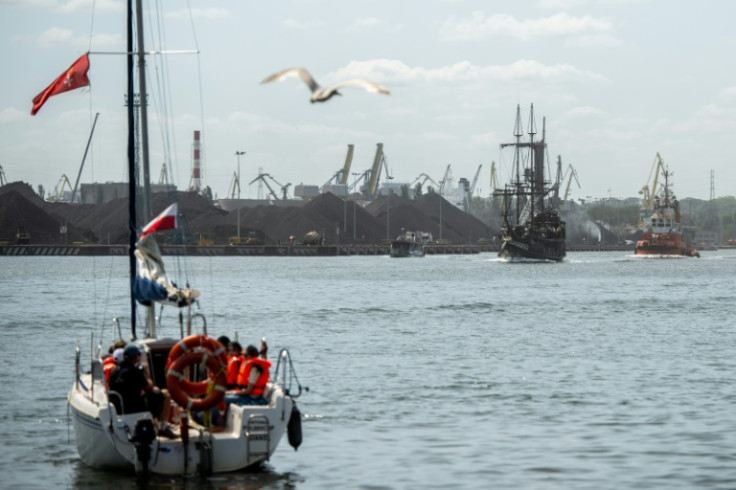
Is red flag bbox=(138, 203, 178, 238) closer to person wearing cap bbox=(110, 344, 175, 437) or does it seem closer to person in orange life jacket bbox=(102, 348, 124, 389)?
person in orange life jacket bbox=(102, 348, 124, 389)

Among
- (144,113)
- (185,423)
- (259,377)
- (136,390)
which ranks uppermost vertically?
(144,113)

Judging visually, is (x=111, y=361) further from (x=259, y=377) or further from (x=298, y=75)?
(x=298, y=75)

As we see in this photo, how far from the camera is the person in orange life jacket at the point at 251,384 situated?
23.7m

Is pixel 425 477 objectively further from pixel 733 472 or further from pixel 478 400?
pixel 478 400

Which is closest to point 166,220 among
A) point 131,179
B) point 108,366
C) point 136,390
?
point 108,366

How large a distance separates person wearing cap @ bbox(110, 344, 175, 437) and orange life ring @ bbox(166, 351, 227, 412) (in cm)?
36

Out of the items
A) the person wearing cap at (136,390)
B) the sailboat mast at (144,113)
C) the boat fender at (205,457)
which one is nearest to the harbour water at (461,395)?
the boat fender at (205,457)

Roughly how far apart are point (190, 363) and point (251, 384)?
1244 millimetres

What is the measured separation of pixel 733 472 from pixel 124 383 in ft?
41.6

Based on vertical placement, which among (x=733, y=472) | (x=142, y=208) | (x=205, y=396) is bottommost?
(x=733, y=472)

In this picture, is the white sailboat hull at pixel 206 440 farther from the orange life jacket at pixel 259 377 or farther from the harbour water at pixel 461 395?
the harbour water at pixel 461 395

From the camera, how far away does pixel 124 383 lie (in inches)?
912

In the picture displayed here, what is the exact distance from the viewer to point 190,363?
23.6 metres

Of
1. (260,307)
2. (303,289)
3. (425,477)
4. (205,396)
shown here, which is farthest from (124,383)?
(303,289)
